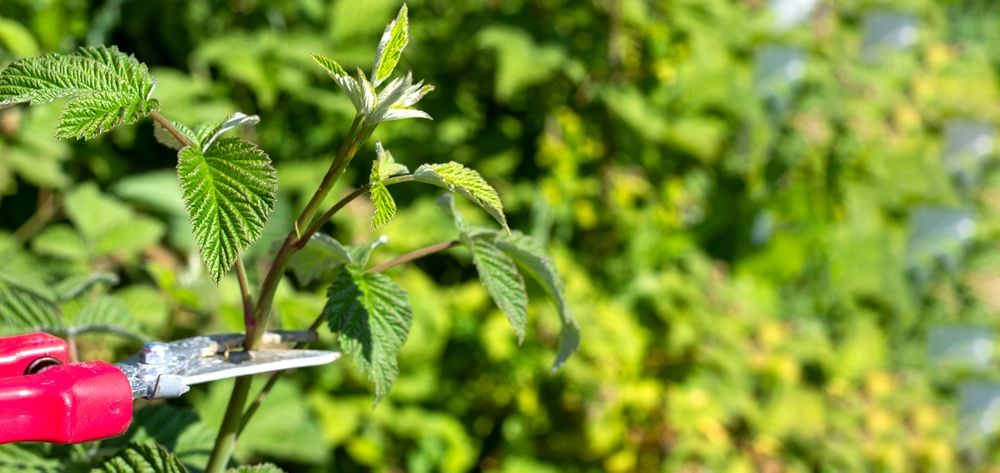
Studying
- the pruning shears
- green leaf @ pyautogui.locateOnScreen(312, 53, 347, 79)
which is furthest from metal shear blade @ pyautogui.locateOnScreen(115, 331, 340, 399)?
green leaf @ pyautogui.locateOnScreen(312, 53, 347, 79)

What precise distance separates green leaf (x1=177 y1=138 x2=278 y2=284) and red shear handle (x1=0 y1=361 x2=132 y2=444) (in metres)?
0.11

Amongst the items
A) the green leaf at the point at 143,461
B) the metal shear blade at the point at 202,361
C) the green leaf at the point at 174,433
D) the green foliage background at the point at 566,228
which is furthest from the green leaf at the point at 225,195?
the green foliage background at the point at 566,228

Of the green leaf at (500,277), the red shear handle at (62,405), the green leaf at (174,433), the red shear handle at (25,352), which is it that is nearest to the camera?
the red shear handle at (62,405)

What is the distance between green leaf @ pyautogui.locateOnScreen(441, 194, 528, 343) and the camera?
0.95 metres

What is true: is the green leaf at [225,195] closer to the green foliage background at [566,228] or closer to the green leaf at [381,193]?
the green leaf at [381,193]

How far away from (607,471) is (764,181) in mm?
1112

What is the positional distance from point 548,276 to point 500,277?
48 mm

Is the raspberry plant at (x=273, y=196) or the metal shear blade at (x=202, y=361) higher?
the raspberry plant at (x=273, y=196)

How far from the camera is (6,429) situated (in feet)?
2.35

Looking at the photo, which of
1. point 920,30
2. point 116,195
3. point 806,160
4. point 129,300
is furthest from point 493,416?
point 920,30

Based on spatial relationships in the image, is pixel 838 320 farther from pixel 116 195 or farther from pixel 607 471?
pixel 116 195

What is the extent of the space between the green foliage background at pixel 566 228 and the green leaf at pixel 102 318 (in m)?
0.12

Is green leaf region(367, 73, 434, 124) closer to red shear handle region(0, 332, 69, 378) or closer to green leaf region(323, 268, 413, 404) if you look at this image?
green leaf region(323, 268, 413, 404)

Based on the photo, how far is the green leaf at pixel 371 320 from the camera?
35.0 inches
